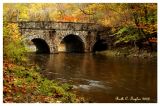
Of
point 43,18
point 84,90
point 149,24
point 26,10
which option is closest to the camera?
point 84,90

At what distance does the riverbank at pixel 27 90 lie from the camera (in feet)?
32.0

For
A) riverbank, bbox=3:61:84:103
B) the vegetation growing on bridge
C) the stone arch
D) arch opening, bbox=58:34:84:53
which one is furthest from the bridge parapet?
riverbank, bbox=3:61:84:103

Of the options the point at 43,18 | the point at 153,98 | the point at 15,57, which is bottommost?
the point at 153,98

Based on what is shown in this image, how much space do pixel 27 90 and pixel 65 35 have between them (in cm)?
1908

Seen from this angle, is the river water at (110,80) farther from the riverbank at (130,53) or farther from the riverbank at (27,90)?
the riverbank at (130,53)

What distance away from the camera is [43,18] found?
41.8 m

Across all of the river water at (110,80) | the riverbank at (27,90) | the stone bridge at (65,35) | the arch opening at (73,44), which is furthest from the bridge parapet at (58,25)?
the riverbank at (27,90)

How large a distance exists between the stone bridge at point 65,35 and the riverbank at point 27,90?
48.5 feet

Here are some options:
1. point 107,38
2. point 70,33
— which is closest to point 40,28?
point 70,33

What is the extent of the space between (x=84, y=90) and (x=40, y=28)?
15.9 metres

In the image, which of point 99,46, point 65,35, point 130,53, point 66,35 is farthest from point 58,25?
point 130,53

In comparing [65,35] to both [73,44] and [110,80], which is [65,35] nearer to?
[73,44]

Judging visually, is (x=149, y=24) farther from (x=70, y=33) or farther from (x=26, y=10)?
(x=26, y=10)

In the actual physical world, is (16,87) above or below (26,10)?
below
